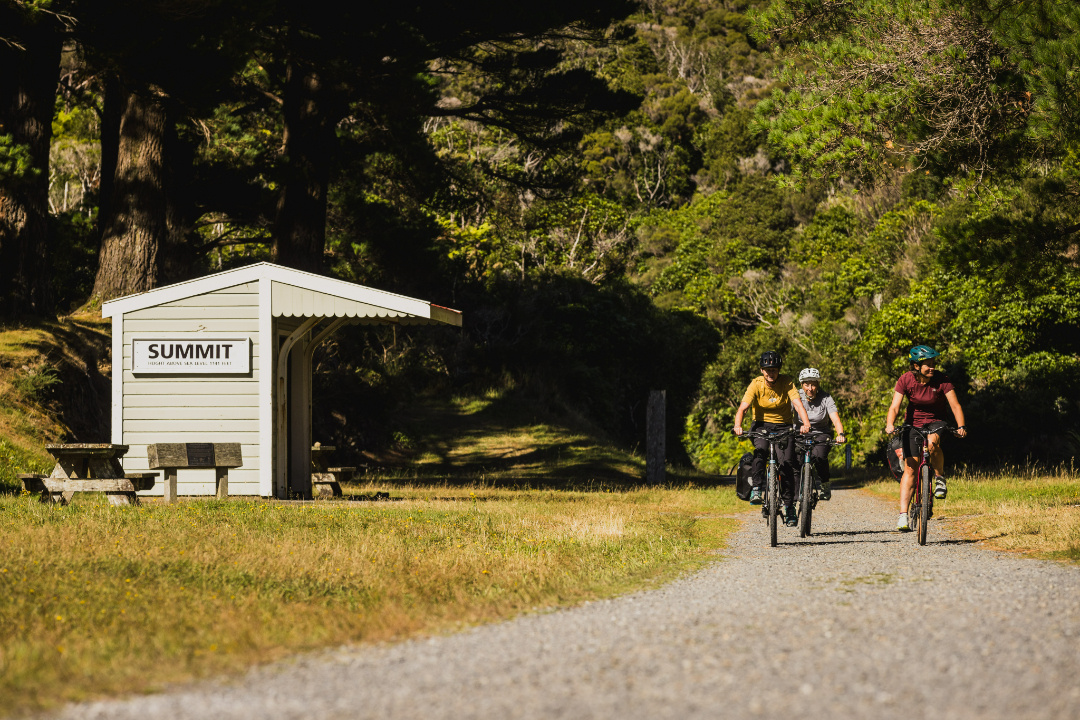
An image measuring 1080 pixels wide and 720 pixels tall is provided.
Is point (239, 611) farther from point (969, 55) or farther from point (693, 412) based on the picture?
point (693, 412)

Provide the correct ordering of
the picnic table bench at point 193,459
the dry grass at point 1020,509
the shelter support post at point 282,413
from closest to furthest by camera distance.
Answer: the dry grass at point 1020,509 < the picnic table bench at point 193,459 < the shelter support post at point 282,413

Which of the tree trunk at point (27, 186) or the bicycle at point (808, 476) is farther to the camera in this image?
the tree trunk at point (27, 186)

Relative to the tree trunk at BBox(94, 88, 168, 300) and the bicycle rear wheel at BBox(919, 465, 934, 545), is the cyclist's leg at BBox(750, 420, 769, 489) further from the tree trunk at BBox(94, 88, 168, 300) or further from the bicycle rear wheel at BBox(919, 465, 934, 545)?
the tree trunk at BBox(94, 88, 168, 300)

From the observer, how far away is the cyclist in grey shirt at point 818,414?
33.7 ft

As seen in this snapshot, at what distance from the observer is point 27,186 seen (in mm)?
17672

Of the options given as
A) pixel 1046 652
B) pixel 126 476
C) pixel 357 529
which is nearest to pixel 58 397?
pixel 126 476

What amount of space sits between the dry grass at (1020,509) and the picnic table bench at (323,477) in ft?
26.6

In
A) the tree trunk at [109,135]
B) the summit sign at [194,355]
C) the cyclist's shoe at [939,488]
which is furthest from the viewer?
the tree trunk at [109,135]

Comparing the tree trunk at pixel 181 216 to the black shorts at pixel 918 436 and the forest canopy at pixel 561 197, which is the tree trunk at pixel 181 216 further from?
the black shorts at pixel 918 436

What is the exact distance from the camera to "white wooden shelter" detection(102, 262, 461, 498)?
14719 mm

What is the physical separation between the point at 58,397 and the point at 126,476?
16.1ft

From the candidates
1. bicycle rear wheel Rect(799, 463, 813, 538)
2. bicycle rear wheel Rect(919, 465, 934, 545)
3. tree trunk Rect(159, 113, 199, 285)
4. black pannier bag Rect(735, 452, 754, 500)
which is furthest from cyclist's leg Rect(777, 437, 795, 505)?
tree trunk Rect(159, 113, 199, 285)

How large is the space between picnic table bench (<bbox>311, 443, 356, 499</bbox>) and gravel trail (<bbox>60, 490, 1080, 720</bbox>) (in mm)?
9192

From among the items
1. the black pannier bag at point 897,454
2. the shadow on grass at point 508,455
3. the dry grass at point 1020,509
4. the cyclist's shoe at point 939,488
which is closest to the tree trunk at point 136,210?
the shadow on grass at point 508,455
